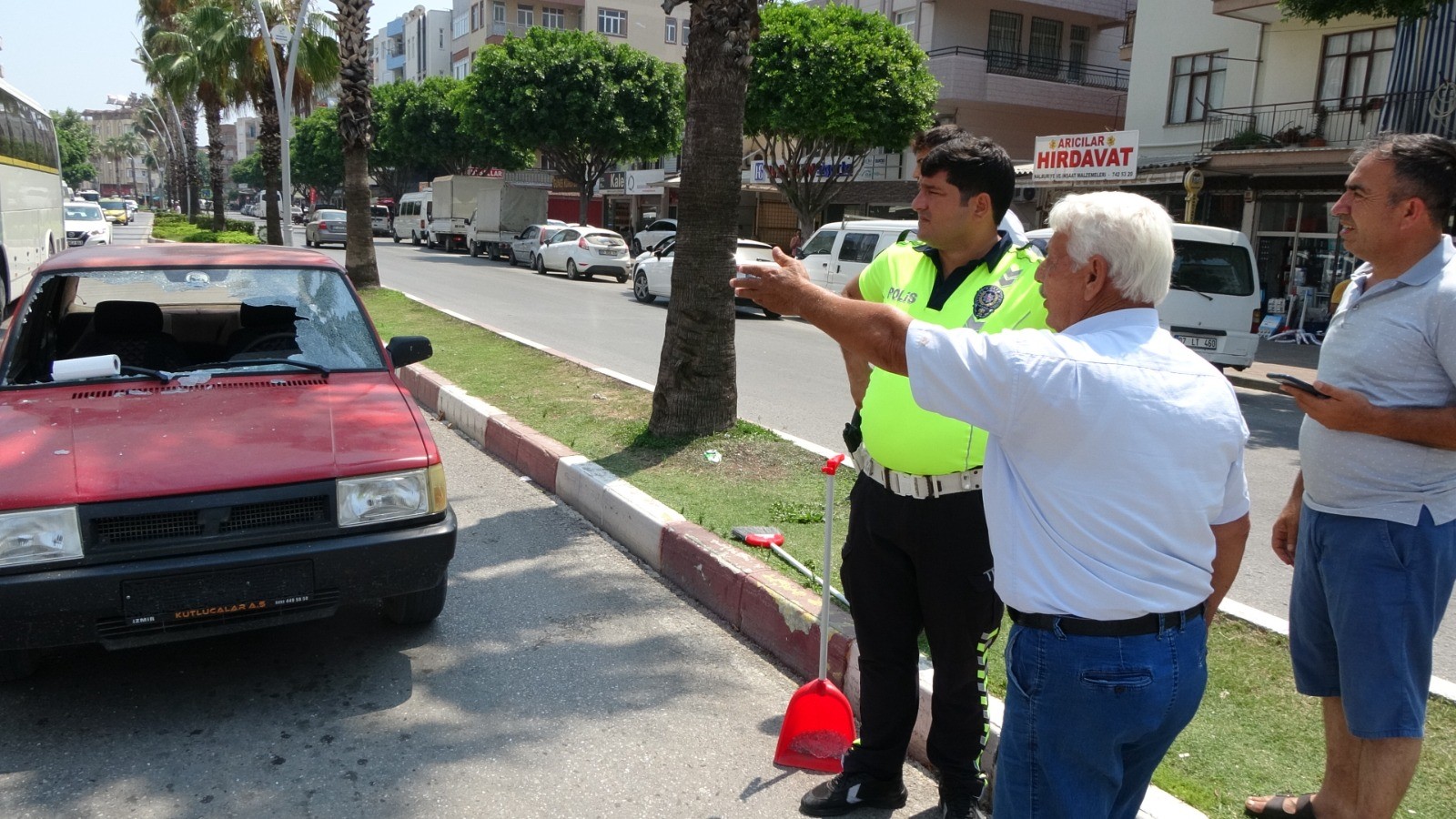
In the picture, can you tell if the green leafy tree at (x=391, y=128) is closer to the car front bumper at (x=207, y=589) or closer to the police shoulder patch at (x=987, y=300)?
the car front bumper at (x=207, y=589)

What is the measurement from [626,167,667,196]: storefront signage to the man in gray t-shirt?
4162 cm

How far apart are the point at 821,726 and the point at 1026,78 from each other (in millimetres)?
30680

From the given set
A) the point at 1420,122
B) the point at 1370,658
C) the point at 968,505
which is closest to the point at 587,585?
the point at 968,505

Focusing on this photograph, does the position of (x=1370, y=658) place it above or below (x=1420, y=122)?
below

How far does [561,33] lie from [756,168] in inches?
424

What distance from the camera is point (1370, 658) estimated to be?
103 inches

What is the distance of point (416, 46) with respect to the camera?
2968 inches

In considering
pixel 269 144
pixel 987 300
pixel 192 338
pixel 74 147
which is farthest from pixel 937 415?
pixel 74 147

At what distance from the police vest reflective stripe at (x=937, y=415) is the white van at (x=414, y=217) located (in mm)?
43784

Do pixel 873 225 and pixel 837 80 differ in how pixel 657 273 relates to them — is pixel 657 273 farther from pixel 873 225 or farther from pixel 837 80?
pixel 837 80

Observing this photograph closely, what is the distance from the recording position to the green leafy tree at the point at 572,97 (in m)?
35.9

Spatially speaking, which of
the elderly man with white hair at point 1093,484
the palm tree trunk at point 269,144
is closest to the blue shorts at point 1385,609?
the elderly man with white hair at point 1093,484

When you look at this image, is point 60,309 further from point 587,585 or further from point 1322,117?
point 1322,117

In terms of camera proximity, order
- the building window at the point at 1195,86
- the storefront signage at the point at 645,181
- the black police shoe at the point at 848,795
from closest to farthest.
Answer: the black police shoe at the point at 848,795, the building window at the point at 1195,86, the storefront signage at the point at 645,181
